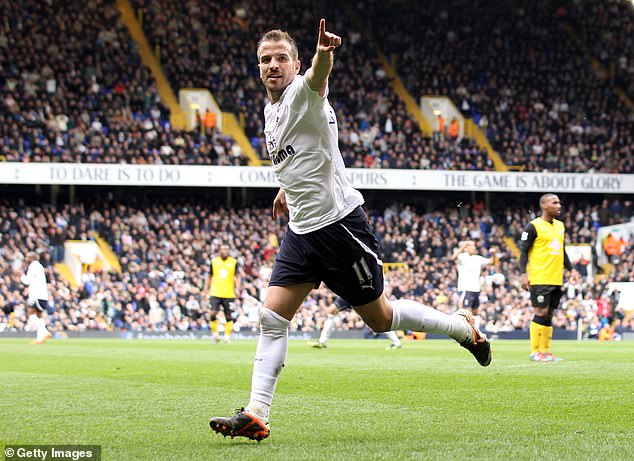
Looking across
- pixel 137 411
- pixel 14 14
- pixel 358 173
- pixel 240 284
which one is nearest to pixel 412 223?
pixel 358 173

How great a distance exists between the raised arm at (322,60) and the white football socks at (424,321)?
1531mm

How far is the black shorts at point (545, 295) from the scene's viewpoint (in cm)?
1278

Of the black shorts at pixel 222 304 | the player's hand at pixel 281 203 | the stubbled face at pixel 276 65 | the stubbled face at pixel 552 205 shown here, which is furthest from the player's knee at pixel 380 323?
the black shorts at pixel 222 304

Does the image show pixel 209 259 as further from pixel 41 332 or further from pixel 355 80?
pixel 41 332

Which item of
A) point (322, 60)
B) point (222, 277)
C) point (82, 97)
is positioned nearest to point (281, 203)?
point (322, 60)

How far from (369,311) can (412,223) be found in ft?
101

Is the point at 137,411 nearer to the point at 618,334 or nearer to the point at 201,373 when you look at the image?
the point at 201,373

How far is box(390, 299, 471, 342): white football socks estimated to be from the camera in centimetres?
597

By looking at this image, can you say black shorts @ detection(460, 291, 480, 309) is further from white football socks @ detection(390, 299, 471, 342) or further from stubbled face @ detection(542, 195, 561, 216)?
white football socks @ detection(390, 299, 471, 342)

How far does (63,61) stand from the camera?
118 ft

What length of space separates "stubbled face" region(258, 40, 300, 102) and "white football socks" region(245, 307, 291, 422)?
1.28 m

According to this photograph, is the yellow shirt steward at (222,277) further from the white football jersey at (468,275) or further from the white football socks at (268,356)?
the white football socks at (268,356)

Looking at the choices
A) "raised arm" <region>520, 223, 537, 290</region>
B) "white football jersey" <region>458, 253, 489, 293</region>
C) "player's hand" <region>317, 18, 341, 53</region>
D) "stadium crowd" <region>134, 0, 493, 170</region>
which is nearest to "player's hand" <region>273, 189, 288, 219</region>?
"player's hand" <region>317, 18, 341, 53</region>

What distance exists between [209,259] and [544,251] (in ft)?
69.3
